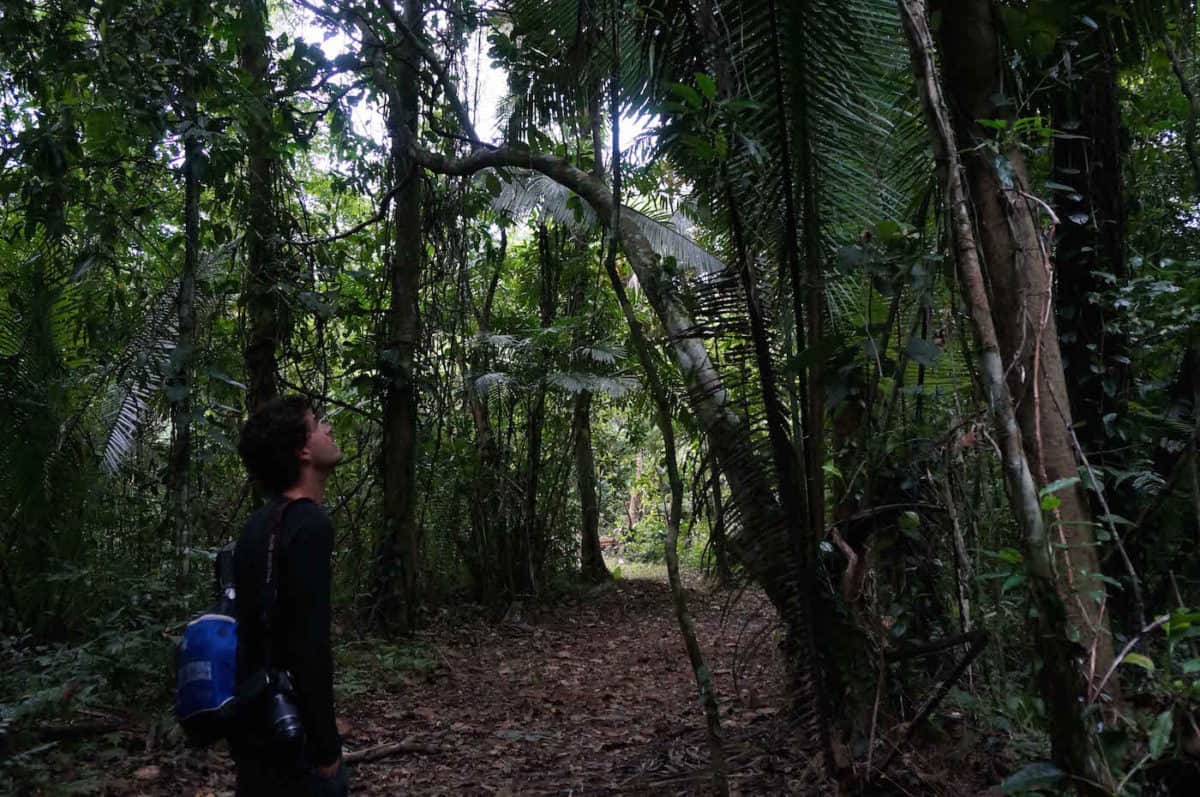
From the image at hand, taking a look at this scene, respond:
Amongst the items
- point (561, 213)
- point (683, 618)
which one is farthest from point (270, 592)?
point (561, 213)

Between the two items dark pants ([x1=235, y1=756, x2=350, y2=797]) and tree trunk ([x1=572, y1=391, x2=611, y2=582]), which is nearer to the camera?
dark pants ([x1=235, y1=756, x2=350, y2=797])

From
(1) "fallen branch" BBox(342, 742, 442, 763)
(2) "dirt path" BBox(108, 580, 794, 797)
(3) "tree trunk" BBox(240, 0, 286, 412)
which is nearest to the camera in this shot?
(2) "dirt path" BBox(108, 580, 794, 797)

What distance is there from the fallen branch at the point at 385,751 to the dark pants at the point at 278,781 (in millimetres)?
2652

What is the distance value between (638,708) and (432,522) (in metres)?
4.45

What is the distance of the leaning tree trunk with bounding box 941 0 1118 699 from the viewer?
2.68 metres

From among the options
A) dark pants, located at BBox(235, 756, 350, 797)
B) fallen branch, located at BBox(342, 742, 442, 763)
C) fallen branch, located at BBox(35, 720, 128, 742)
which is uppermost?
dark pants, located at BBox(235, 756, 350, 797)

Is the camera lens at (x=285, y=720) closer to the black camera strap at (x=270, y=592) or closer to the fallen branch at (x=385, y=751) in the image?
the black camera strap at (x=270, y=592)

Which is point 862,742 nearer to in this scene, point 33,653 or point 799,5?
point 799,5

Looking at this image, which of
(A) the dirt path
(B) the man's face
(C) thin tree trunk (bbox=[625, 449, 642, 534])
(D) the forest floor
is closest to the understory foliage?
(D) the forest floor

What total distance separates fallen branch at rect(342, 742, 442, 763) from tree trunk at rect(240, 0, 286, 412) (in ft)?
9.92

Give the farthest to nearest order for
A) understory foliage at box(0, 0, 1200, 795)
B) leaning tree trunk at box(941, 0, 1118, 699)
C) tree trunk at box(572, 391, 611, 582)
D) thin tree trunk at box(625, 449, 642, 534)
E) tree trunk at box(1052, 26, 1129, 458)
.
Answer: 1. thin tree trunk at box(625, 449, 642, 534)
2. tree trunk at box(572, 391, 611, 582)
3. tree trunk at box(1052, 26, 1129, 458)
4. understory foliage at box(0, 0, 1200, 795)
5. leaning tree trunk at box(941, 0, 1118, 699)

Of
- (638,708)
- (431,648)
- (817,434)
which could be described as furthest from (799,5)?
(431,648)

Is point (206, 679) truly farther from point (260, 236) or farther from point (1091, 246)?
point (260, 236)

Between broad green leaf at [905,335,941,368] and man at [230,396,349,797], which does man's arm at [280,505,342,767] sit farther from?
broad green leaf at [905,335,941,368]
